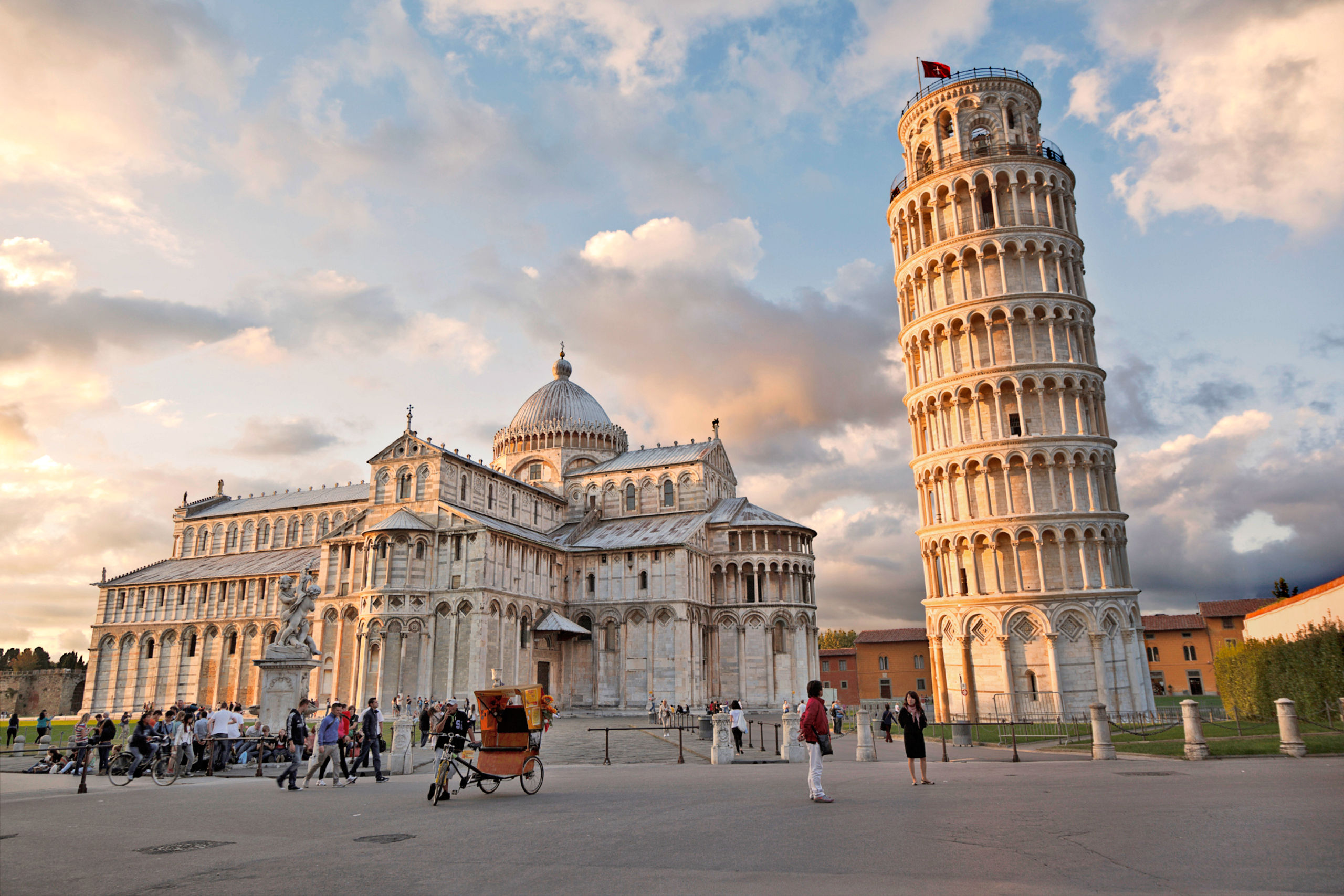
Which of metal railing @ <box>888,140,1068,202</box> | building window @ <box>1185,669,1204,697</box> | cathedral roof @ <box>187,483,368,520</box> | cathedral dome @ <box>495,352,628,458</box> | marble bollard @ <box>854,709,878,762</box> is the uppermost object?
metal railing @ <box>888,140,1068,202</box>

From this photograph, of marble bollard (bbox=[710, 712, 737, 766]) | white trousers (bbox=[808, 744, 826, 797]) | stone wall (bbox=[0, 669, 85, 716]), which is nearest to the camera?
white trousers (bbox=[808, 744, 826, 797])

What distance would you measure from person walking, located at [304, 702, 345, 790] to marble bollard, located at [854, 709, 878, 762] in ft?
44.2

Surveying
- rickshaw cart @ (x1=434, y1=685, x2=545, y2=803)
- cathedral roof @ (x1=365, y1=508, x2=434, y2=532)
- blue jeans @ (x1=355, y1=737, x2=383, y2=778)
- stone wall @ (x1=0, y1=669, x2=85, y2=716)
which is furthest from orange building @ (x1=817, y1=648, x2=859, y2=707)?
rickshaw cart @ (x1=434, y1=685, x2=545, y2=803)

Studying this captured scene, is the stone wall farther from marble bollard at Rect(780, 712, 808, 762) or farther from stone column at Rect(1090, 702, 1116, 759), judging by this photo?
stone column at Rect(1090, 702, 1116, 759)

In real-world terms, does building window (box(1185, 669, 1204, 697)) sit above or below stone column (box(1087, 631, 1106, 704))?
below

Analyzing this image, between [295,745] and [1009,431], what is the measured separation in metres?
35.5

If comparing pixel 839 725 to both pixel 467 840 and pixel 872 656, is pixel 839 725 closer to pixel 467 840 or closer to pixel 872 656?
pixel 467 840

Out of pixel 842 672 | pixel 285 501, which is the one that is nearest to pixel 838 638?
pixel 842 672

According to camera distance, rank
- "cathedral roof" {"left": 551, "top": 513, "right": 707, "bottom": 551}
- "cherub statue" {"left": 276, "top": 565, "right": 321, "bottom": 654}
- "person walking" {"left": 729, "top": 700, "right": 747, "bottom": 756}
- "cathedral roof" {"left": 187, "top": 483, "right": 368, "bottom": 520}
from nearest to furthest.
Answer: "person walking" {"left": 729, "top": 700, "right": 747, "bottom": 756}, "cherub statue" {"left": 276, "top": 565, "right": 321, "bottom": 654}, "cathedral roof" {"left": 551, "top": 513, "right": 707, "bottom": 551}, "cathedral roof" {"left": 187, "top": 483, "right": 368, "bottom": 520}

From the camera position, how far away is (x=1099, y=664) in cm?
3719

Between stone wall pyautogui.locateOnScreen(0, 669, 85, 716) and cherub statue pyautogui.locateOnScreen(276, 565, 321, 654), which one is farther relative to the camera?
stone wall pyautogui.locateOnScreen(0, 669, 85, 716)

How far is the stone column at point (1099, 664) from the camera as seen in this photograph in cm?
3681

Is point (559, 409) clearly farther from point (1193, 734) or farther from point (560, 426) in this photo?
point (1193, 734)

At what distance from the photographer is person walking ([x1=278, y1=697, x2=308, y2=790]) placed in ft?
52.7
